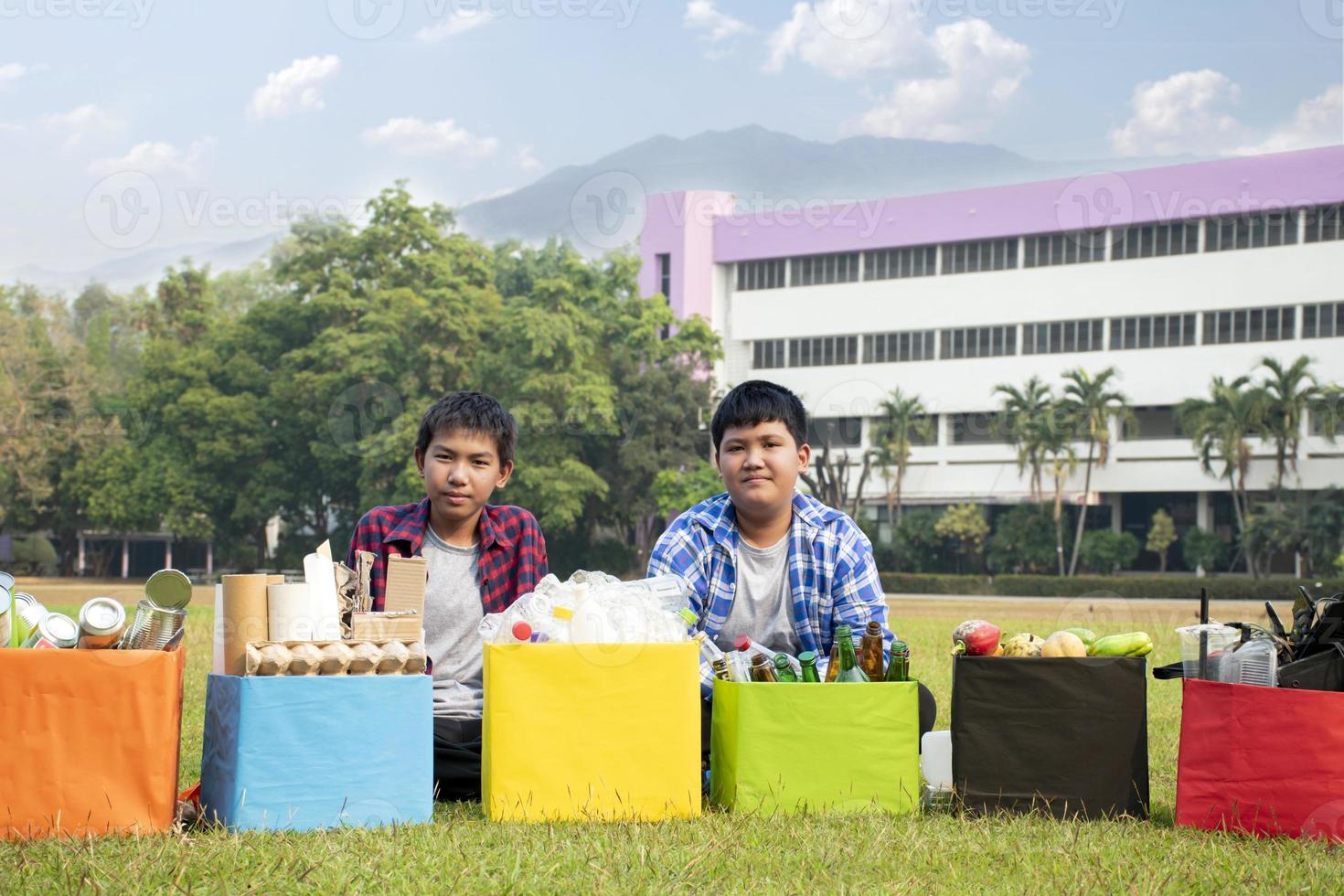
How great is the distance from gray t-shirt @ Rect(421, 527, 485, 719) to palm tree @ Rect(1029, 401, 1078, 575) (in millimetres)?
42509

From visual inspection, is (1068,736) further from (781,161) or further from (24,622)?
(781,161)

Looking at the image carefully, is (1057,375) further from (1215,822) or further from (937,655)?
(1215,822)

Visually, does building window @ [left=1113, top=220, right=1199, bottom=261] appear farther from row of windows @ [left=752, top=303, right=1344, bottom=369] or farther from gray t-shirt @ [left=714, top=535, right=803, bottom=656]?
gray t-shirt @ [left=714, top=535, right=803, bottom=656]

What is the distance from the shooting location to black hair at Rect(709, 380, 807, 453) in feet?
15.3

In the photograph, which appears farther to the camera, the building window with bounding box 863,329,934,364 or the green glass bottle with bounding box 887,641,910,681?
the building window with bounding box 863,329,934,364

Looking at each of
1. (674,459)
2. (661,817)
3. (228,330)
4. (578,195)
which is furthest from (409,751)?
(228,330)

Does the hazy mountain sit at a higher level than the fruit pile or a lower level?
higher

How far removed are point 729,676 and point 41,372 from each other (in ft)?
155

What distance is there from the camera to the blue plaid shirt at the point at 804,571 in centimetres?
469

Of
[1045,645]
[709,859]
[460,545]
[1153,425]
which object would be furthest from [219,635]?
[1153,425]

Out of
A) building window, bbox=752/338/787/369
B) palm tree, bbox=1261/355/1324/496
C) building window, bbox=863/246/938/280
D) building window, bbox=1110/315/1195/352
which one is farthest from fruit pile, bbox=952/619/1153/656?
building window, bbox=752/338/787/369

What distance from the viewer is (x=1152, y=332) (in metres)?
45.9

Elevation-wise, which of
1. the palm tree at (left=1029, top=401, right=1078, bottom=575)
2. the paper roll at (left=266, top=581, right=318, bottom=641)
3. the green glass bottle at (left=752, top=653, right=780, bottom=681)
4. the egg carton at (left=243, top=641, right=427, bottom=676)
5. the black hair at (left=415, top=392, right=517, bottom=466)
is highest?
the palm tree at (left=1029, top=401, right=1078, bottom=575)
